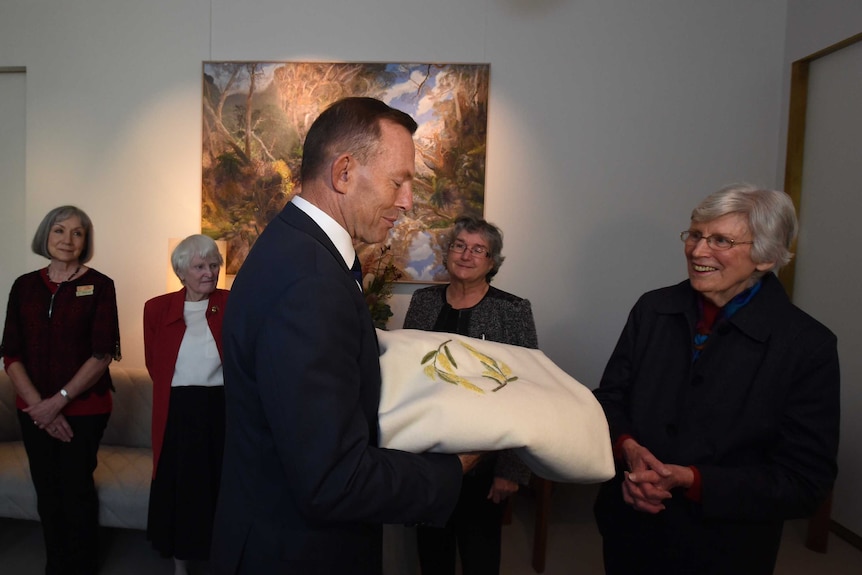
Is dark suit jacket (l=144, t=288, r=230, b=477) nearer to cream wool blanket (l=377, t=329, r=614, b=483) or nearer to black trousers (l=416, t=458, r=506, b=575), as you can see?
black trousers (l=416, t=458, r=506, b=575)

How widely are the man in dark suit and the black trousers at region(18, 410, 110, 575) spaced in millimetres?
A: 1873

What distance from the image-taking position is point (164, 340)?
2584 mm

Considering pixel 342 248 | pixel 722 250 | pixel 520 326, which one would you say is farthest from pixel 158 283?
pixel 722 250

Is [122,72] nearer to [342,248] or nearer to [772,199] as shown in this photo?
[342,248]

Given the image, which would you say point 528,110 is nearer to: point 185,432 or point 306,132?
point 306,132

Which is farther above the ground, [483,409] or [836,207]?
[836,207]

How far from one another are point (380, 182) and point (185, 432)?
200cm

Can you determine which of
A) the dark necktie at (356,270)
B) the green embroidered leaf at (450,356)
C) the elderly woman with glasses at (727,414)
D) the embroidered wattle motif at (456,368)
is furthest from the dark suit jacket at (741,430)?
the dark necktie at (356,270)

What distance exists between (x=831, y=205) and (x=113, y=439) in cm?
475

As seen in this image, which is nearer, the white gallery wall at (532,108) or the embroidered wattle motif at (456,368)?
the embroidered wattle motif at (456,368)

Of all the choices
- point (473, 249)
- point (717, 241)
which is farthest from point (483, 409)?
point (473, 249)

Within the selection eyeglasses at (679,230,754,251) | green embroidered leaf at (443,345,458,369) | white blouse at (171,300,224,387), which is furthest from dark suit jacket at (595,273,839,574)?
white blouse at (171,300,224,387)

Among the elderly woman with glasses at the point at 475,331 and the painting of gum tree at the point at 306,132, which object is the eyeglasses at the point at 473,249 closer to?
the elderly woman with glasses at the point at 475,331

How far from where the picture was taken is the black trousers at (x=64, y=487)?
8.45 ft
